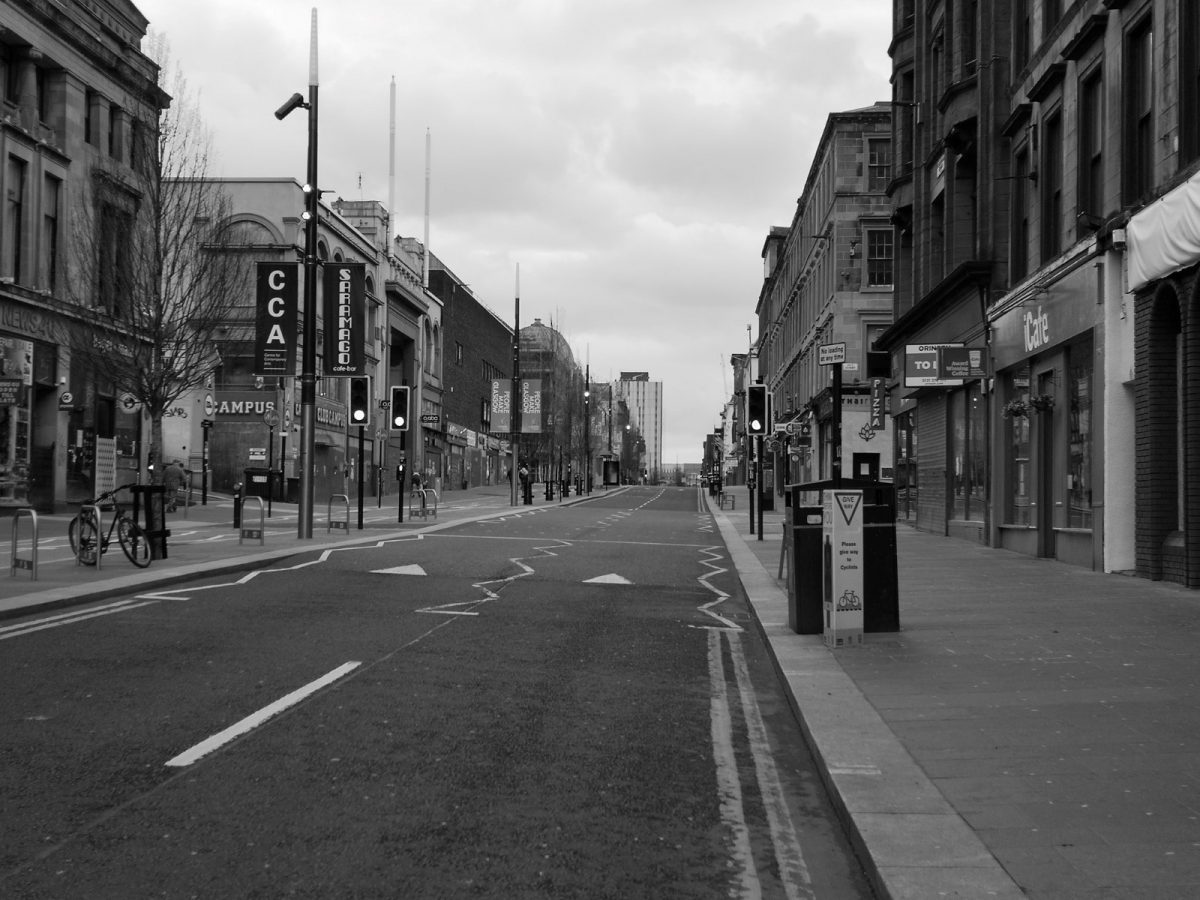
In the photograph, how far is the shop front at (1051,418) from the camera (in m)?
17.9

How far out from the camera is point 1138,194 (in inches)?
648

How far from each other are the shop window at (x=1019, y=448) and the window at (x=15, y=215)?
2642 centimetres

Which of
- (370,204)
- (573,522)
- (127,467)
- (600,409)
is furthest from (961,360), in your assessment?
(600,409)

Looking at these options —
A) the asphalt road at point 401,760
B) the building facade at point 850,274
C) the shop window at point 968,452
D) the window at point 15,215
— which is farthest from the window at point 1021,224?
the window at point 15,215

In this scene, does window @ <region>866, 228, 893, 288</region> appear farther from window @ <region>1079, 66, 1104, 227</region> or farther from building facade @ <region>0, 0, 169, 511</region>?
window @ <region>1079, 66, 1104, 227</region>

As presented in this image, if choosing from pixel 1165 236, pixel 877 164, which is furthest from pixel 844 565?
pixel 877 164

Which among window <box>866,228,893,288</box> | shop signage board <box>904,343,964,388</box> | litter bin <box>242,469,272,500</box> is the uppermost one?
window <box>866,228,893,288</box>

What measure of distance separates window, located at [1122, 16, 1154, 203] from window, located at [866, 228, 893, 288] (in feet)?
111

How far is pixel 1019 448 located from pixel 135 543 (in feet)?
52.0

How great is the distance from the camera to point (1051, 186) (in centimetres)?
2083

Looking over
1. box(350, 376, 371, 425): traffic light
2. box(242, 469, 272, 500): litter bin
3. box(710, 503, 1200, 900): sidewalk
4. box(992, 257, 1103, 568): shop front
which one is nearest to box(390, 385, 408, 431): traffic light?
box(350, 376, 371, 425): traffic light

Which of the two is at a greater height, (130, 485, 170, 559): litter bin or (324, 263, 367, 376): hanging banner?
(324, 263, 367, 376): hanging banner

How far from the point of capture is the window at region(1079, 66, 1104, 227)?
18406 millimetres

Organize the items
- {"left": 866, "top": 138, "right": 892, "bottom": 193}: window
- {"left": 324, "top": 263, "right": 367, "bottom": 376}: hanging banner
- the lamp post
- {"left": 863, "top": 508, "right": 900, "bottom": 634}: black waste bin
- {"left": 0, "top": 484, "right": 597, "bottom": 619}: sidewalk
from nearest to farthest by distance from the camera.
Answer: {"left": 863, "top": 508, "right": 900, "bottom": 634}: black waste bin, {"left": 0, "top": 484, "right": 597, "bottom": 619}: sidewalk, the lamp post, {"left": 324, "top": 263, "right": 367, "bottom": 376}: hanging banner, {"left": 866, "top": 138, "right": 892, "bottom": 193}: window
